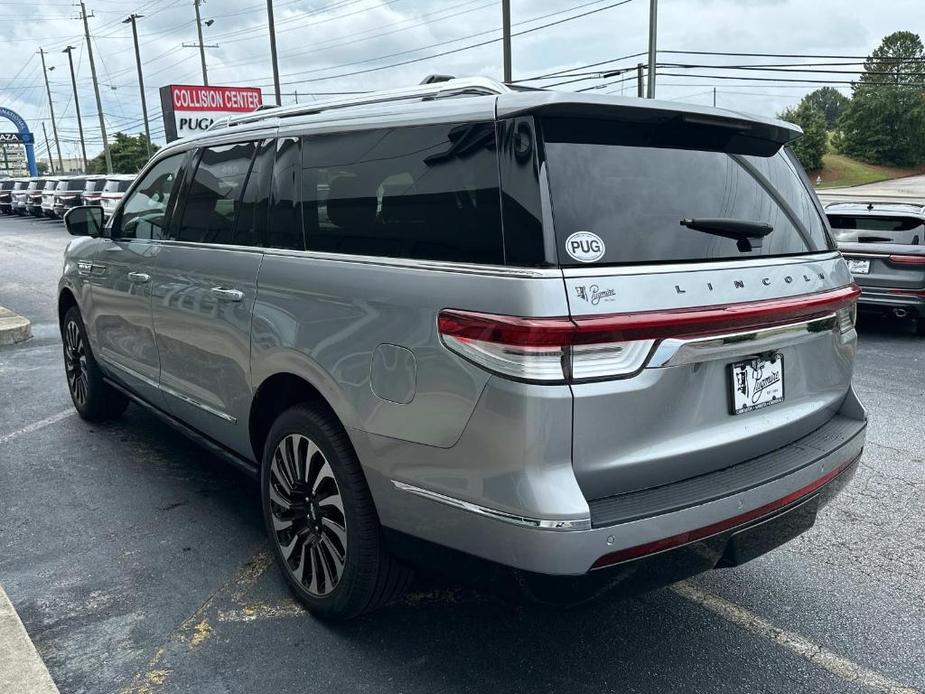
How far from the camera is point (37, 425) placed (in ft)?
19.1

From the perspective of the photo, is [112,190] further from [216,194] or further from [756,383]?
[756,383]

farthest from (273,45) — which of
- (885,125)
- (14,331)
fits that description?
(885,125)

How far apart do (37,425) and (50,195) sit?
104ft

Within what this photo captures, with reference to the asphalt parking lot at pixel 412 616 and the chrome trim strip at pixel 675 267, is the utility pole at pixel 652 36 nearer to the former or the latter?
the asphalt parking lot at pixel 412 616

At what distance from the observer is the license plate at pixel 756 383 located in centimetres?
254

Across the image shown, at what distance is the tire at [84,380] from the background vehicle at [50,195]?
3037 cm

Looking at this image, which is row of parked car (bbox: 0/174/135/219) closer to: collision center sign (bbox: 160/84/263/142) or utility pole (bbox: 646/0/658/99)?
collision center sign (bbox: 160/84/263/142)

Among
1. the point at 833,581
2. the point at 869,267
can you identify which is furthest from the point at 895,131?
the point at 833,581

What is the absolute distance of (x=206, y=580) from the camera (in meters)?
3.50

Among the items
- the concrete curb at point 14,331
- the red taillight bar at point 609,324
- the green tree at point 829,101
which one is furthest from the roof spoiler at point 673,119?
the green tree at point 829,101

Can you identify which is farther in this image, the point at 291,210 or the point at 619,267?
the point at 291,210

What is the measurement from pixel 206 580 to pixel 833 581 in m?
2.68

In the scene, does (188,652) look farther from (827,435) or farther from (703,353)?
(827,435)

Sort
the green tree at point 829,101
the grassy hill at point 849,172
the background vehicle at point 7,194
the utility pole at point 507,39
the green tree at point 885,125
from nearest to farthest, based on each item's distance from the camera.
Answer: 1. the utility pole at point 507,39
2. the background vehicle at point 7,194
3. the grassy hill at point 849,172
4. the green tree at point 885,125
5. the green tree at point 829,101
